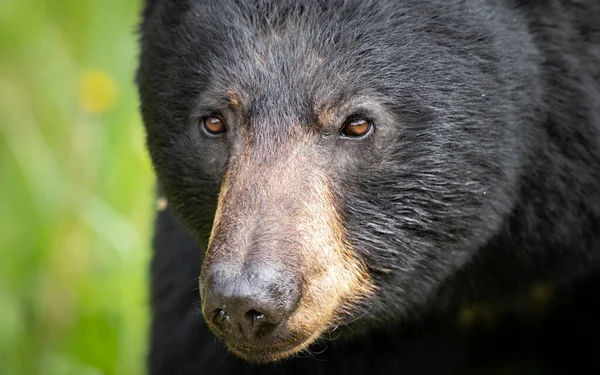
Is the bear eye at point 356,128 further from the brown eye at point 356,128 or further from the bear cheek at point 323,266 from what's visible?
the bear cheek at point 323,266

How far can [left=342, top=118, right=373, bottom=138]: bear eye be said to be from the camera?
3924 millimetres

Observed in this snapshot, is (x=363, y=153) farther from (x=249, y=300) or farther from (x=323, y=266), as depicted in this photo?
(x=249, y=300)

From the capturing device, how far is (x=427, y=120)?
400cm

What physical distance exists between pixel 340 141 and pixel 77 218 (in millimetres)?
2854

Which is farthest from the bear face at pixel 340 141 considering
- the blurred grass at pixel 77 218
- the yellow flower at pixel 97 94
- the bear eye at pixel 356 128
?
the yellow flower at pixel 97 94

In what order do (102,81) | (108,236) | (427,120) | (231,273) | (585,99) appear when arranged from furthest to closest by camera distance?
(102,81), (108,236), (585,99), (427,120), (231,273)

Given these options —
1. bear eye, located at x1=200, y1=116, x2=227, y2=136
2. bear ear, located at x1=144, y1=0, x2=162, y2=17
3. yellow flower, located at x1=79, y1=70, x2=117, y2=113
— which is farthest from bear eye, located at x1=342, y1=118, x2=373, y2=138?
yellow flower, located at x1=79, y1=70, x2=117, y2=113

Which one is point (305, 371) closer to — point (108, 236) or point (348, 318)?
point (348, 318)

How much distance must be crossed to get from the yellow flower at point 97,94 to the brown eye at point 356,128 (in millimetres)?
3012

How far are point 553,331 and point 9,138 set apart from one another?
371 cm

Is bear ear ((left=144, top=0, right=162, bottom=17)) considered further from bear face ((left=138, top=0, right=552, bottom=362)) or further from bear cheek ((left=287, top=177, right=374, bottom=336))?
bear cheek ((left=287, top=177, right=374, bottom=336))

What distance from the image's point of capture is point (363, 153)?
3.95m

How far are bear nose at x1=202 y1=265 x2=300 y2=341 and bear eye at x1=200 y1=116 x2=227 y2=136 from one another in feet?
2.46

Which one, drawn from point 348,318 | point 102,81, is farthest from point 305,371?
point 102,81
